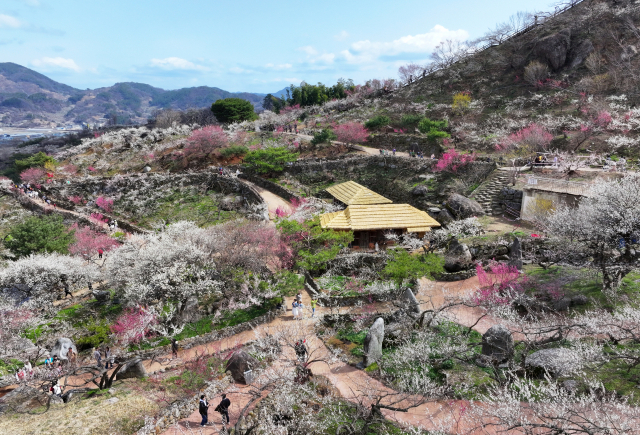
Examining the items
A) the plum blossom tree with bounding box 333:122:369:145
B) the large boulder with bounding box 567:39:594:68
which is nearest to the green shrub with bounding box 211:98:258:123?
the plum blossom tree with bounding box 333:122:369:145

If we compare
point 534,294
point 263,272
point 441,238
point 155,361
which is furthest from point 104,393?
point 441,238

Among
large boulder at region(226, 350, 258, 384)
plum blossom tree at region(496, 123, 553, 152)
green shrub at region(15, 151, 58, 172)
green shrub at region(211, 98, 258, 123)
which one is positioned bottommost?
large boulder at region(226, 350, 258, 384)

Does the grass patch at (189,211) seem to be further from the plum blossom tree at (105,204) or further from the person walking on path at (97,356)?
the person walking on path at (97,356)

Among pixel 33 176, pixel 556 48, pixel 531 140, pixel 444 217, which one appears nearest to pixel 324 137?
pixel 531 140

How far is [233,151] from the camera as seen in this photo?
4519 cm

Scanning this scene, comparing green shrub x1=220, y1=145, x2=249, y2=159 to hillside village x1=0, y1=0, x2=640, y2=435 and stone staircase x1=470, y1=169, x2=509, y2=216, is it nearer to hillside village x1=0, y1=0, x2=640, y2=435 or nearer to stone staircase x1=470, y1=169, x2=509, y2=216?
hillside village x1=0, y1=0, x2=640, y2=435

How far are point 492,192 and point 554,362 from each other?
735 inches

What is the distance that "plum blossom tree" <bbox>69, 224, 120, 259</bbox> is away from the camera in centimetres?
2491

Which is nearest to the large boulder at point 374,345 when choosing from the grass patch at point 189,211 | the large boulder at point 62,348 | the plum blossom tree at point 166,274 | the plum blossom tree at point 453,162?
the plum blossom tree at point 166,274

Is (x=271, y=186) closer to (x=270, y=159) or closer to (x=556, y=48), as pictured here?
(x=270, y=159)

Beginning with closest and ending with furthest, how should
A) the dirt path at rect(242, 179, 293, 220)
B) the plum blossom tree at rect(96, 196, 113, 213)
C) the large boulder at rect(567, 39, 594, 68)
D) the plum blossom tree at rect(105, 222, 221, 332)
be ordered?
1. the plum blossom tree at rect(105, 222, 221, 332)
2. the dirt path at rect(242, 179, 293, 220)
3. the plum blossom tree at rect(96, 196, 113, 213)
4. the large boulder at rect(567, 39, 594, 68)

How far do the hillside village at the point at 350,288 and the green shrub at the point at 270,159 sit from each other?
0.18m

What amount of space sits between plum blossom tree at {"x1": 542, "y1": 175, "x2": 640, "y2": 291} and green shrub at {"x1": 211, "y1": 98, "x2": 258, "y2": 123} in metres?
61.7

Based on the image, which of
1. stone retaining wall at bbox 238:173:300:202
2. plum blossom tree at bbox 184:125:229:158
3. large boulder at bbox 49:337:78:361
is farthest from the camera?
plum blossom tree at bbox 184:125:229:158
